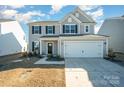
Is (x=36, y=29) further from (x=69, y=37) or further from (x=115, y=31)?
(x=115, y=31)

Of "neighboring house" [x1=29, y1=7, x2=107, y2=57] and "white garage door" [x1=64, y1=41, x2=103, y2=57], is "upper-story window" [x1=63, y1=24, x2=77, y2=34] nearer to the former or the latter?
"neighboring house" [x1=29, y1=7, x2=107, y2=57]

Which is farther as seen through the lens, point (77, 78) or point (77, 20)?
point (77, 20)

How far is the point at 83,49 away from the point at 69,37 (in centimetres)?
209

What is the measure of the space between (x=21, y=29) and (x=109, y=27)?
1478cm

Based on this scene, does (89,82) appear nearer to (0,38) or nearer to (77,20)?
(77,20)

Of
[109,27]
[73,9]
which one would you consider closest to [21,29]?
[73,9]

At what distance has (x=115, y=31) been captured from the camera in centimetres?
3497

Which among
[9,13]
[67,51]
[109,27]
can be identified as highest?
[9,13]

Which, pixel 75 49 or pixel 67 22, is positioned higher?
pixel 67 22

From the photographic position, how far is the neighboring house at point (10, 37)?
2968 centimetres

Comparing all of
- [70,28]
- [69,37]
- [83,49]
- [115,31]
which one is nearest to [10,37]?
[70,28]

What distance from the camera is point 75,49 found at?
25.2 meters

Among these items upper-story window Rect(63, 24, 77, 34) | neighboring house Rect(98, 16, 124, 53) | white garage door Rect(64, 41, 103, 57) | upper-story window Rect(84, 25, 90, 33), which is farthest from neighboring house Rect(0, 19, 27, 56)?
neighboring house Rect(98, 16, 124, 53)
